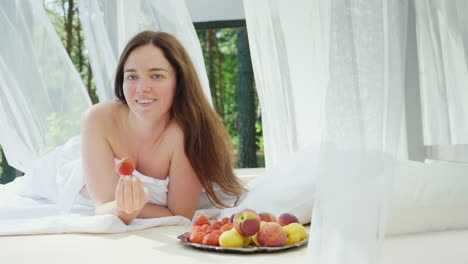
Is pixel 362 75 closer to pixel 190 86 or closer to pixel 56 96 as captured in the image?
pixel 190 86

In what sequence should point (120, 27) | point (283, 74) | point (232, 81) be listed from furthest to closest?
point (232, 81), point (120, 27), point (283, 74)

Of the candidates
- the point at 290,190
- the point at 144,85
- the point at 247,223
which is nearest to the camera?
the point at 247,223

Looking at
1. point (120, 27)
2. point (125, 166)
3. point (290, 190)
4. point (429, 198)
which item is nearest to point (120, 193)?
point (125, 166)

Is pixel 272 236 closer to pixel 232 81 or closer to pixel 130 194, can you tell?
pixel 130 194

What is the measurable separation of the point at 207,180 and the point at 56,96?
105cm

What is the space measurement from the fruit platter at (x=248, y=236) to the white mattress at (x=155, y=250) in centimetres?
2

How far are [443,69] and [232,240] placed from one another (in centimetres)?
70

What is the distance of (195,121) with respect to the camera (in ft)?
7.68

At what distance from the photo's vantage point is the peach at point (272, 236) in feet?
5.20

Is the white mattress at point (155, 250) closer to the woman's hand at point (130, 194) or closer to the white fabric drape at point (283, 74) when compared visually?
the woman's hand at point (130, 194)

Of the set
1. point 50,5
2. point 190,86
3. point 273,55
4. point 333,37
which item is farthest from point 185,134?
point 50,5

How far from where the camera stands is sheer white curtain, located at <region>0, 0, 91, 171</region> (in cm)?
285

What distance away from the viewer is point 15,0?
288cm

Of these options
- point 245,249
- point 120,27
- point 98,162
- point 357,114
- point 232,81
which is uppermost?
point 232,81
